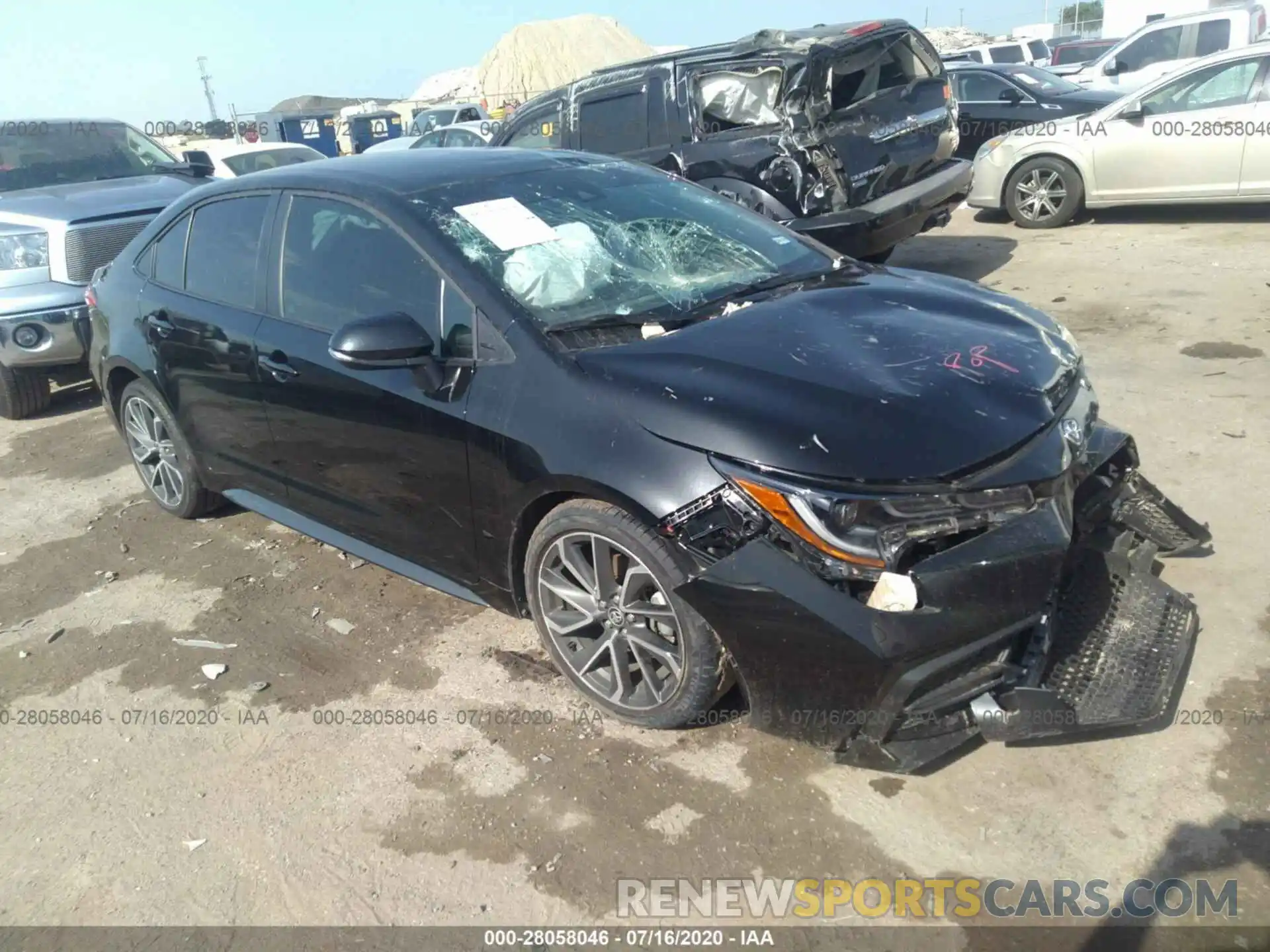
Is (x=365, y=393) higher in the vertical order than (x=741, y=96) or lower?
lower

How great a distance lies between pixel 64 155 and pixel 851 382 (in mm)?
8045

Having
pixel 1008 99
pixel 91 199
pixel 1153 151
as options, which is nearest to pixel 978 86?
pixel 1008 99

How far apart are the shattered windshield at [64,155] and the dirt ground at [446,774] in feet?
15.7

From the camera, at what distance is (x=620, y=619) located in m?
3.05

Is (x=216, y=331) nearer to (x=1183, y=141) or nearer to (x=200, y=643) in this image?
(x=200, y=643)

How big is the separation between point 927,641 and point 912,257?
7513mm

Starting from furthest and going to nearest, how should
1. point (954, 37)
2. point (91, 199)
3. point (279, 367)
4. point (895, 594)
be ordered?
point (954, 37)
point (91, 199)
point (279, 367)
point (895, 594)

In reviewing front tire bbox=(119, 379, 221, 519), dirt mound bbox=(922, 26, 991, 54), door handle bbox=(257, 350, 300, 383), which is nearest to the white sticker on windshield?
door handle bbox=(257, 350, 300, 383)

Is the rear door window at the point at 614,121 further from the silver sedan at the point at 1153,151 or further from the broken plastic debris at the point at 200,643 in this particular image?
the broken plastic debris at the point at 200,643

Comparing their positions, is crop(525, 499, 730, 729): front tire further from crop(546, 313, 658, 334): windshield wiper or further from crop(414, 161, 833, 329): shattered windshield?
crop(414, 161, 833, 329): shattered windshield

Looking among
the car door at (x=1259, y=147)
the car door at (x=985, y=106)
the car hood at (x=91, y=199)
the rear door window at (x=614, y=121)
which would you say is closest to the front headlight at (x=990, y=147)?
the car door at (x=985, y=106)

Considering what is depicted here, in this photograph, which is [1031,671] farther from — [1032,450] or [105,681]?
[105,681]

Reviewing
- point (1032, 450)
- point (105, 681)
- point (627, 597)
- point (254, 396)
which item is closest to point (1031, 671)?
point (1032, 450)

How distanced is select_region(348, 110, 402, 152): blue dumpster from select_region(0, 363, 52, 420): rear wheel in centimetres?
2374
